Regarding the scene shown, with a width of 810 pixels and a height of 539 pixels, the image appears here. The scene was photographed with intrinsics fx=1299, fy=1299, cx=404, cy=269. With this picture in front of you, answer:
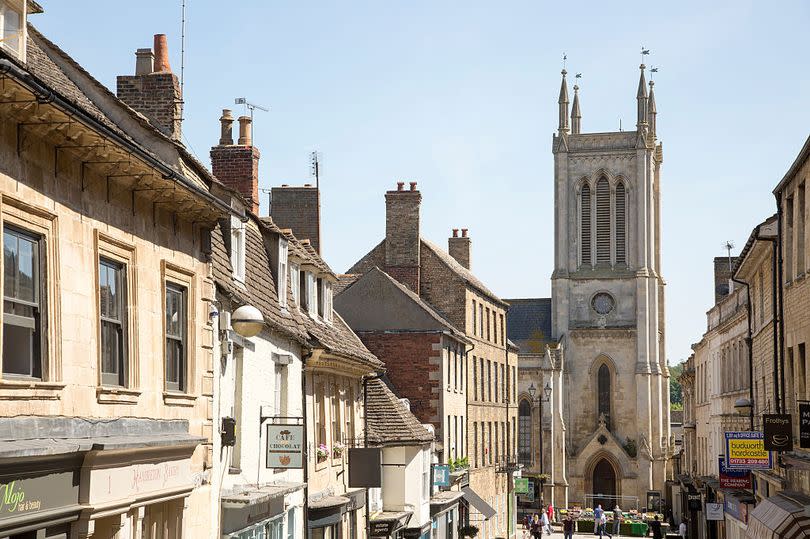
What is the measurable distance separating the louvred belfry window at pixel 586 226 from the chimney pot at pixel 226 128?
7150 centimetres

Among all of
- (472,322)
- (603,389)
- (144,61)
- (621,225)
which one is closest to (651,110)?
(621,225)

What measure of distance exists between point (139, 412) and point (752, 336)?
22.5m

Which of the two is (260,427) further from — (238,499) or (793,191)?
(793,191)

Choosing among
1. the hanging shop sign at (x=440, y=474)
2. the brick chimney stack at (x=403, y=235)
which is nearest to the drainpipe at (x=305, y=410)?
the hanging shop sign at (x=440, y=474)

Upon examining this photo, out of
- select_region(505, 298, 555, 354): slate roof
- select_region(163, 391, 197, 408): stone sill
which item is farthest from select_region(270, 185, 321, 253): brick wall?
select_region(505, 298, 555, 354): slate roof

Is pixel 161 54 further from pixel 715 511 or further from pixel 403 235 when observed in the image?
pixel 403 235

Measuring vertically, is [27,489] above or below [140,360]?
below

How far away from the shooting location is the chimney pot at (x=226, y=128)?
979 inches

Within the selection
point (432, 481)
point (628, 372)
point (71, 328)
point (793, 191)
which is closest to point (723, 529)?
point (432, 481)

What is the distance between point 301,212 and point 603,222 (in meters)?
62.9

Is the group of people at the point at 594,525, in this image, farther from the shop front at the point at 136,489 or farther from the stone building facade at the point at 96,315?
the shop front at the point at 136,489

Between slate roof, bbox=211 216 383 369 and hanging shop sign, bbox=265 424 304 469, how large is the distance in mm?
1649

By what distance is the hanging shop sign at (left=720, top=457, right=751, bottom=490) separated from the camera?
104 feet

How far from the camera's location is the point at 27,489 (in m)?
10.3
